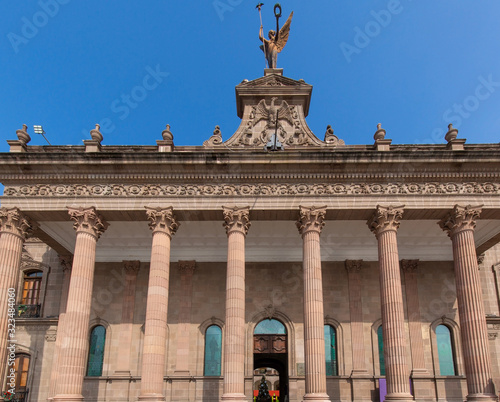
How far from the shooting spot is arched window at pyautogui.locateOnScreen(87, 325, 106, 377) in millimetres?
25281

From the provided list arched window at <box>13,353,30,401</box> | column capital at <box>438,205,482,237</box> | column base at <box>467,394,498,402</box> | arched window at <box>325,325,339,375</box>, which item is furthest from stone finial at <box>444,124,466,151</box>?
arched window at <box>13,353,30,401</box>

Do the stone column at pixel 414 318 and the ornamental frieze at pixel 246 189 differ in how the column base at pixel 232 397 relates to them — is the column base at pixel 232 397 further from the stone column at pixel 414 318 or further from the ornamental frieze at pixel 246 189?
the stone column at pixel 414 318

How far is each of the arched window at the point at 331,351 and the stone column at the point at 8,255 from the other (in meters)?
15.8

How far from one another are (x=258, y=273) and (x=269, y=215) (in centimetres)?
623

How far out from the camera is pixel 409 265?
26281 mm

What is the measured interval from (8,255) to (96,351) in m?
8.11

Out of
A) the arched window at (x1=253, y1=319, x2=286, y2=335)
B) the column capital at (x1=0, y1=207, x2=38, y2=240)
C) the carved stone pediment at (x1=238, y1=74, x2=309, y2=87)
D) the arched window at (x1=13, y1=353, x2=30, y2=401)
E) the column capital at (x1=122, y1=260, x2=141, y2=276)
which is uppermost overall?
the carved stone pediment at (x1=238, y1=74, x2=309, y2=87)

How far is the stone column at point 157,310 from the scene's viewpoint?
61.7 feet

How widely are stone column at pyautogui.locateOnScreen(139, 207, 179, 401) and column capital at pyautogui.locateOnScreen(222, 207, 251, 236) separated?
2.52 meters

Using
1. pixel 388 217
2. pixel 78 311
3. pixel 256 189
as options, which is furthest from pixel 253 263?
pixel 78 311

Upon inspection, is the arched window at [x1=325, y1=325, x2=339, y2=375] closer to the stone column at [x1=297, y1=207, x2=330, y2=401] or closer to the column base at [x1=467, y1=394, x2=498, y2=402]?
the stone column at [x1=297, y1=207, x2=330, y2=401]

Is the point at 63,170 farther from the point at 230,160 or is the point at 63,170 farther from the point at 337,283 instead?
the point at 337,283

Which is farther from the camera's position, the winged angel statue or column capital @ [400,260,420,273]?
column capital @ [400,260,420,273]

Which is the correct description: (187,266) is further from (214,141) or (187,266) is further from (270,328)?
(214,141)
